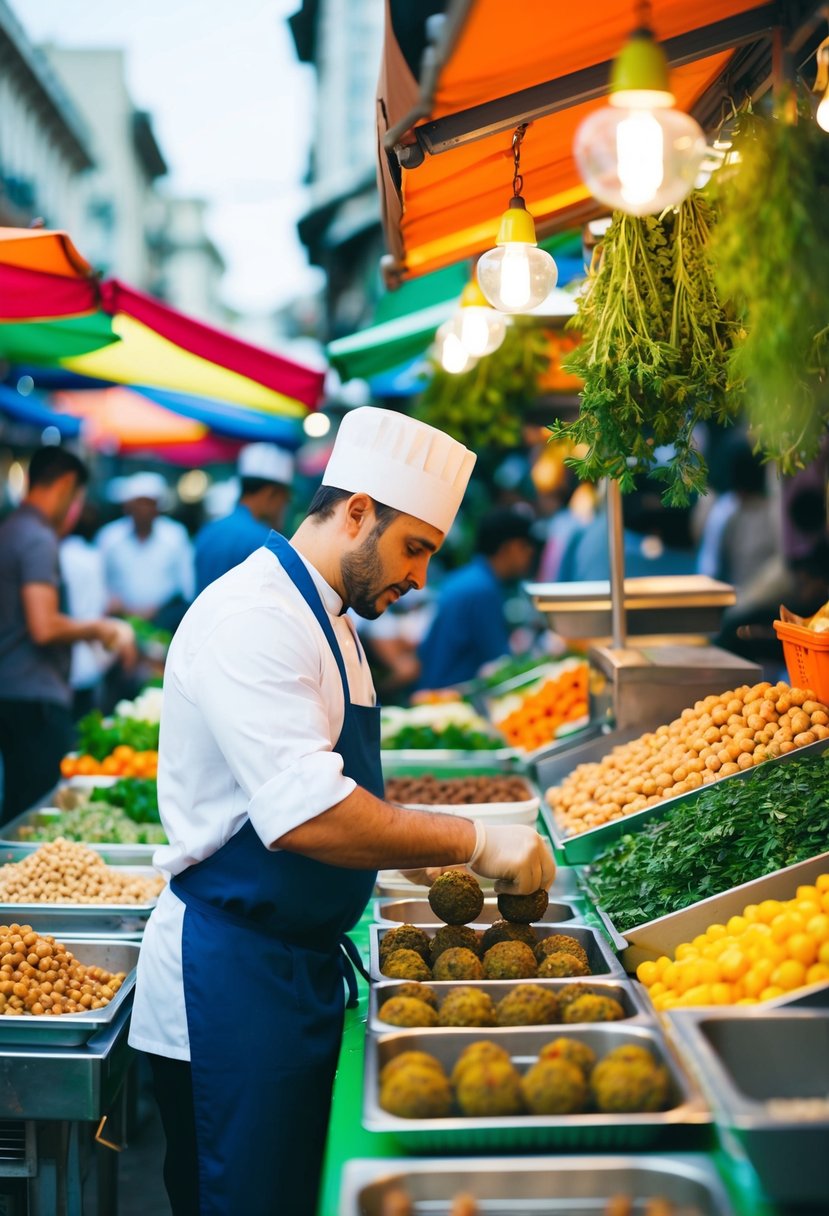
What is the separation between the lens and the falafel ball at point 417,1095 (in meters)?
1.95

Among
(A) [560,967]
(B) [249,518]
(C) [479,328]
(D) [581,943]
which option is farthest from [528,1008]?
(B) [249,518]

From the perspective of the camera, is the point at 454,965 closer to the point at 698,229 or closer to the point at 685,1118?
the point at 685,1118

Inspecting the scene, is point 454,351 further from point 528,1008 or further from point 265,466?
point 528,1008

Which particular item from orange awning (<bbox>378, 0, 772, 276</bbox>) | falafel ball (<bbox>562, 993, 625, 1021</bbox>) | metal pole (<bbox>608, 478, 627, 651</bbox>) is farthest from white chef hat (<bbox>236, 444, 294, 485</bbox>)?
falafel ball (<bbox>562, 993, 625, 1021</bbox>)

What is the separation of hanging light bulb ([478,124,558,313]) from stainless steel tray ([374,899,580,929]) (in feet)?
5.53

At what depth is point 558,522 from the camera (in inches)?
455

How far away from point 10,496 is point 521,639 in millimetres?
10167

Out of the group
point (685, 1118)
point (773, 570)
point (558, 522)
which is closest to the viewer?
point (685, 1118)

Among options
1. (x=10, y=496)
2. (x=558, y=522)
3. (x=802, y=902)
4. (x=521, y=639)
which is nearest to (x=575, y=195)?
(x=802, y=902)

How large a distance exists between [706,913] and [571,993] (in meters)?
0.62

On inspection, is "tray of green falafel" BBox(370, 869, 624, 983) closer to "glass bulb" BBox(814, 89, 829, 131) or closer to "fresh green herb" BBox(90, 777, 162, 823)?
"glass bulb" BBox(814, 89, 829, 131)

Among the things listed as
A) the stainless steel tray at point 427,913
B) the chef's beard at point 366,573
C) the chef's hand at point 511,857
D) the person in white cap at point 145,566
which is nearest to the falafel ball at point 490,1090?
the chef's hand at point 511,857

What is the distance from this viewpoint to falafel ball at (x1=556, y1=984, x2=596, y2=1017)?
7.70 ft

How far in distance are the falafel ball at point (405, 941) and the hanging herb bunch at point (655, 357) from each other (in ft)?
4.40
